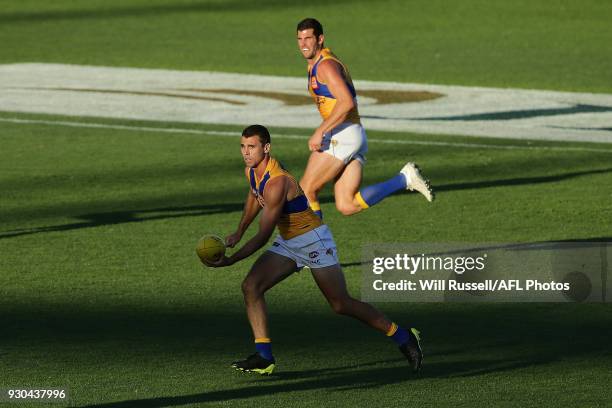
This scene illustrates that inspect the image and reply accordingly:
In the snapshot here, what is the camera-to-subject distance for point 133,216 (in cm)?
1606

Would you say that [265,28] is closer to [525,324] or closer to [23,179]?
[23,179]

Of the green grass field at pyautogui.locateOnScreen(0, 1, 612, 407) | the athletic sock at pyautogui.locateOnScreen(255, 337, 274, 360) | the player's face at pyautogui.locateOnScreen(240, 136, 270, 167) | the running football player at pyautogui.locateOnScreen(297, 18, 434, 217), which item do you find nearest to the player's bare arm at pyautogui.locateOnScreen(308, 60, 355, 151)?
the running football player at pyautogui.locateOnScreen(297, 18, 434, 217)

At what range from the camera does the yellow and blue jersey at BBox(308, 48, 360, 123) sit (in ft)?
42.1

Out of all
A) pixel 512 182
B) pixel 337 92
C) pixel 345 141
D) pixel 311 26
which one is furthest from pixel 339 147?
pixel 512 182

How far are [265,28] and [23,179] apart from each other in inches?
878

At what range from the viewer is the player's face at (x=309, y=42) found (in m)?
12.5

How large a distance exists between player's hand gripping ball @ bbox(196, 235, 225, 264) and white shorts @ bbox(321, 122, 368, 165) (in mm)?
3587

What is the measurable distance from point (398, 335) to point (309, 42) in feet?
11.2

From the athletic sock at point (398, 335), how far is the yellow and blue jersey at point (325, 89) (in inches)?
131

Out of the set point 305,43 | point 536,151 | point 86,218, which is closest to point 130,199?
point 86,218

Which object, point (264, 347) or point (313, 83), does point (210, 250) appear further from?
point (313, 83)

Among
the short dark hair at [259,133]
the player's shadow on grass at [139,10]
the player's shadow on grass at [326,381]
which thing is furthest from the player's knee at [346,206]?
the player's shadow on grass at [139,10]

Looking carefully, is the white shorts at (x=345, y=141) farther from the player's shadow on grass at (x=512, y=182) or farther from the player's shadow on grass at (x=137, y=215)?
the player's shadow on grass at (x=512, y=182)

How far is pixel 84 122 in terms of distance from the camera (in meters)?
23.7
